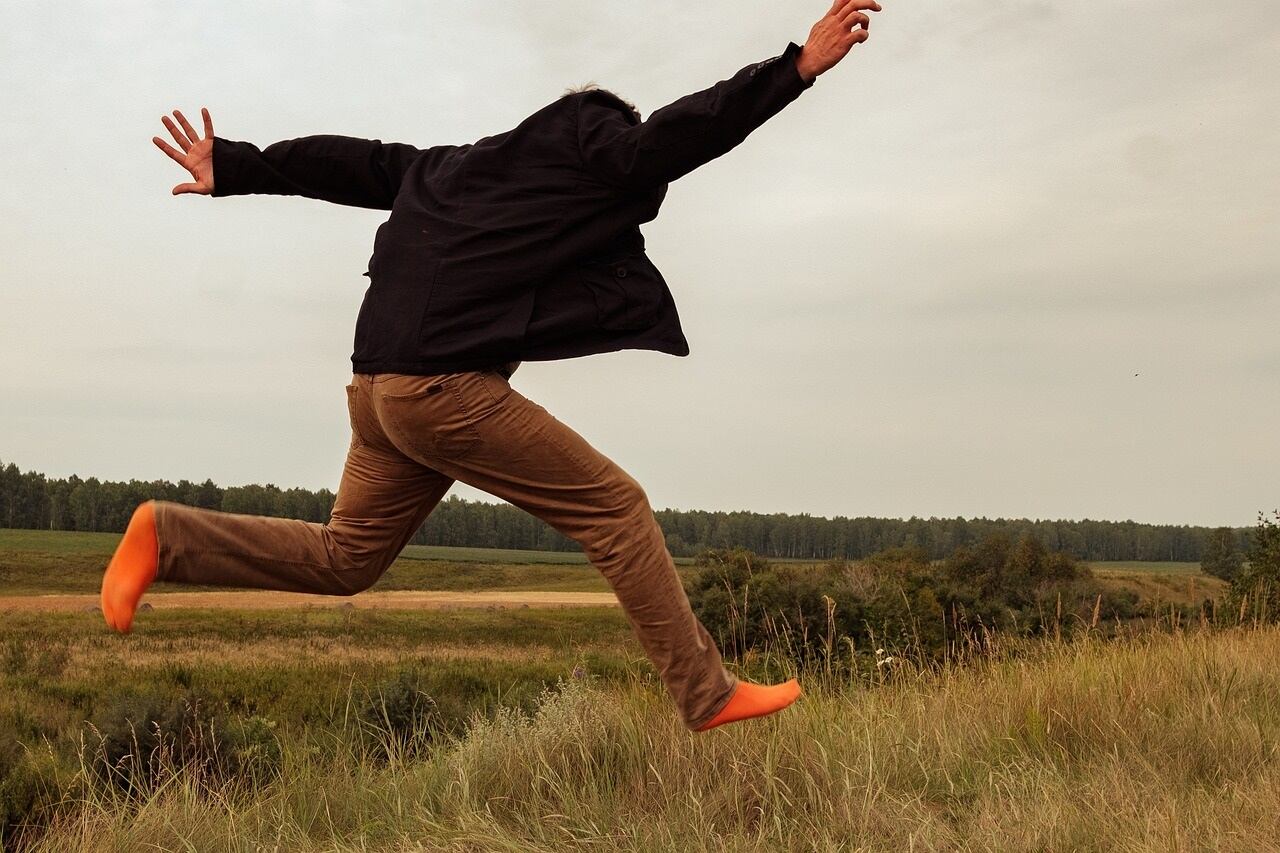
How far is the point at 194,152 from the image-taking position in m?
3.73

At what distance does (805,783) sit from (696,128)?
7.14 ft

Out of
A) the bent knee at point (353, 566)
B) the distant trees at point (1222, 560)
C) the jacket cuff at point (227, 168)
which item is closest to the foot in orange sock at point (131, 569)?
the bent knee at point (353, 566)

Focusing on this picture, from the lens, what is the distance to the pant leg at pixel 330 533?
10.7ft

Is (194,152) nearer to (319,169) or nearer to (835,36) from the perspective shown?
(319,169)

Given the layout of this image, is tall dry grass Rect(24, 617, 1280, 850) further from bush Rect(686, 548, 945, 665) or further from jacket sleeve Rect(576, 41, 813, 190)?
bush Rect(686, 548, 945, 665)

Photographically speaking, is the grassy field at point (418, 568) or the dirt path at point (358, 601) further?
the grassy field at point (418, 568)

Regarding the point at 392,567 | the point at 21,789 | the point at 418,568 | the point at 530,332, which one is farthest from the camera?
the point at 418,568

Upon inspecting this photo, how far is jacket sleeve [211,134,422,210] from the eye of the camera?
3605 millimetres

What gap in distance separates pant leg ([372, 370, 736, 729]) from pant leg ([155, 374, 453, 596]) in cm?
22

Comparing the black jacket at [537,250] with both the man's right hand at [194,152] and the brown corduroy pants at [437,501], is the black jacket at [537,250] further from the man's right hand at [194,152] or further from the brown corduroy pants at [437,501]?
the man's right hand at [194,152]

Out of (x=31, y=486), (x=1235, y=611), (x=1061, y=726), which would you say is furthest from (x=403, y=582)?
(x=1061, y=726)

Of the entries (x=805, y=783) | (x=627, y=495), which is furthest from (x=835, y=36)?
(x=805, y=783)

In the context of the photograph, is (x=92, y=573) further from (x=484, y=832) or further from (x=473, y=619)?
(x=484, y=832)

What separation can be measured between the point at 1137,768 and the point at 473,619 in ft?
188
